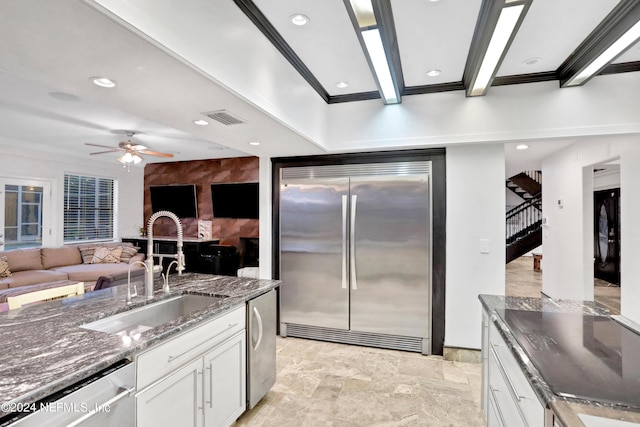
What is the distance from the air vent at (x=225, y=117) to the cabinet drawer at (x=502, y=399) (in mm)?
2280

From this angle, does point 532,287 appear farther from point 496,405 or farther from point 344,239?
point 496,405

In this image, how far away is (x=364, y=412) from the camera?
2416mm

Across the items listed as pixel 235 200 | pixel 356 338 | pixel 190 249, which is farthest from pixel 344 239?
pixel 190 249

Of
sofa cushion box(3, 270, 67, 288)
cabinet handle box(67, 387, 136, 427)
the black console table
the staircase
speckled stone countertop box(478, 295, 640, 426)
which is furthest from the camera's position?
the staircase

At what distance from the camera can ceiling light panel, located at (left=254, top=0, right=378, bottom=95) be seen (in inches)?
76.8

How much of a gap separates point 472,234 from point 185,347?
285 cm

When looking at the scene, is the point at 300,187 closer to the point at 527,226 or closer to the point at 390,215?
the point at 390,215

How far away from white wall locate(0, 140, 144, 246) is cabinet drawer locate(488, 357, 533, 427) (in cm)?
733

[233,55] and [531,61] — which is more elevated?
[531,61]

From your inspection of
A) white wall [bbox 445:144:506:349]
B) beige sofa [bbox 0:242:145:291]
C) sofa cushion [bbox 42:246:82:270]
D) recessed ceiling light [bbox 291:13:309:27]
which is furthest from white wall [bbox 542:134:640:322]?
sofa cushion [bbox 42:246:82:270]

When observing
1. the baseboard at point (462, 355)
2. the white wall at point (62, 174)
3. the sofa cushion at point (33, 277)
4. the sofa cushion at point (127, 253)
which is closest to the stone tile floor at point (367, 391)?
the baseboard at point (462, 355)

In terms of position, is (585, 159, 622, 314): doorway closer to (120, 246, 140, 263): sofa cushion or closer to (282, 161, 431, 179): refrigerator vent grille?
(282, 161, 431, 179): refrigerator vent grille

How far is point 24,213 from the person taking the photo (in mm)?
5719

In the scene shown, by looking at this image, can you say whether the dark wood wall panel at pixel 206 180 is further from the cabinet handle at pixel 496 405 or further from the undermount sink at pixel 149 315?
the cabinet handle at pixel 496 405
